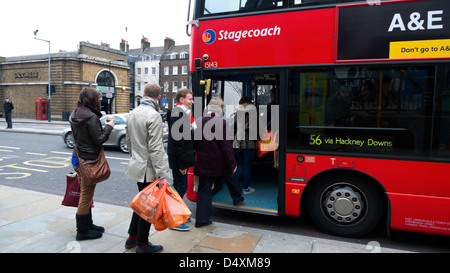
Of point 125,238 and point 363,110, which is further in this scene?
point 125,238

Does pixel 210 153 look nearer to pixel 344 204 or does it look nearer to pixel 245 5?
pixel 344 204

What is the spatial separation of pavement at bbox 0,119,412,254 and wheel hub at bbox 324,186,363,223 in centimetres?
31

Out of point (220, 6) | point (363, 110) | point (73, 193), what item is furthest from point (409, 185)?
point (73, 193)

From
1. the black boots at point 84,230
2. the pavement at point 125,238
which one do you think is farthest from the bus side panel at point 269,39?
the black boots at point 84,230

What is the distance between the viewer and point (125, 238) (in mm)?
3971

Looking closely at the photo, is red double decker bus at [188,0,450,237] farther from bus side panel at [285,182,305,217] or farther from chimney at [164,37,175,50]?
chimney at [164,37,175,50]

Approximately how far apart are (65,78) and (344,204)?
34.9 metres

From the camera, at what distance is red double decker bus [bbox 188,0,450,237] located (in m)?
3.57

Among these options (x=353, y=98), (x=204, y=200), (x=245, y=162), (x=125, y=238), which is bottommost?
(x=125, y=238)

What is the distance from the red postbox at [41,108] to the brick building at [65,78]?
A: 0.65m

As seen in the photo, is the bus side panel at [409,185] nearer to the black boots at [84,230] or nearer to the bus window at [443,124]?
the bus window at [443,124]

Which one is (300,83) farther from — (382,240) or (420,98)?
(382,240)

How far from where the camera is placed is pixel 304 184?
4125 millimetres
